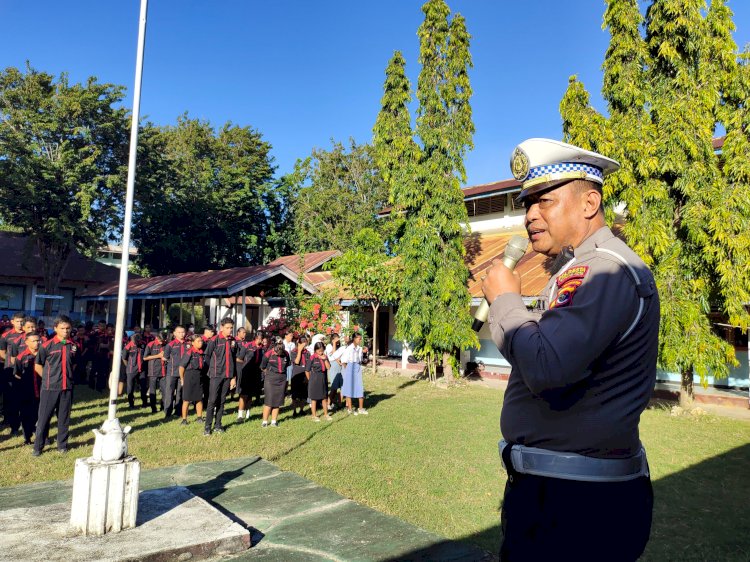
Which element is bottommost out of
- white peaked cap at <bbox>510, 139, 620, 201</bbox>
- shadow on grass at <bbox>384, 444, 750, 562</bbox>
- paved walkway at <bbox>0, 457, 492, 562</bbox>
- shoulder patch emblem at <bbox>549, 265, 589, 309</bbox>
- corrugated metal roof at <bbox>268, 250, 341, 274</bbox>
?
shadow on grass at <bbox>384, 444, 750, 562</bbox>

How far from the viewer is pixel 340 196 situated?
35188 millimetres

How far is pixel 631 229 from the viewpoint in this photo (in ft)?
39.0

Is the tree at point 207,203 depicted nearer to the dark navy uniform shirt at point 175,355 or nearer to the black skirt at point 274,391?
the dark navy uniform shirt at point 175,355

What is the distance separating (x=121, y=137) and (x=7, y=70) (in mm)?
5765

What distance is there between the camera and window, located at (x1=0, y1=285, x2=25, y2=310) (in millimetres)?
30594

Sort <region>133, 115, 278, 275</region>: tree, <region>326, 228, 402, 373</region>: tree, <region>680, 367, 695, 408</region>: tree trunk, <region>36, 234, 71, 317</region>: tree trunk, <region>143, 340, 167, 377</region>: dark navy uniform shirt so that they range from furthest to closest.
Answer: <region>133, 115, 278, 275</region>: tree, <region>36, 234, 71, 317</region>: tree trunk, <region>326, 228, 402, 373</region>: tree, <region>680, 367, 695, 408</region>: tree trunk, <region>143, 340, 167, 377</region>: dark navy uniform shirt

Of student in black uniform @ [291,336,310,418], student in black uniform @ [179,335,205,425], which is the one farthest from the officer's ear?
student in black uniform @ [291,336,310,418]

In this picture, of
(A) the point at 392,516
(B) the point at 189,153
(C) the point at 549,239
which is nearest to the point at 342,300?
(A) the point at 392,516

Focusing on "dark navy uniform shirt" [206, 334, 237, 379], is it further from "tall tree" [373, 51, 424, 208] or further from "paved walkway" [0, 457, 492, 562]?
"tall tree" [373, 51, 424, 208]

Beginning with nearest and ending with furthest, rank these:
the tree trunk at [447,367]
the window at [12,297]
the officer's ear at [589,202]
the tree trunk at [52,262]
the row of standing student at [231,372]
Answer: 1. the officer's ear at [589,202]
2. the row of standing student at [231,372]
3. the tree trunk at [447,367]
4. the tree trunk at [52,262]
5. the window at [12,297]

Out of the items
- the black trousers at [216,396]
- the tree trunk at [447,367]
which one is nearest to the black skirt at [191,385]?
the black trousers at [216,396]

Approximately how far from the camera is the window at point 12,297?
3059cm

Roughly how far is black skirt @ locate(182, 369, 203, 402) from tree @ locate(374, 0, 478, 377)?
7747 millimetres

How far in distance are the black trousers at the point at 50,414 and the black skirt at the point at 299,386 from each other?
15.1ft
